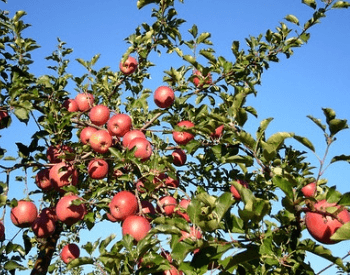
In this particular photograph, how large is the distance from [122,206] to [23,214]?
A: 1.27 metres

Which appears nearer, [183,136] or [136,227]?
[136,227]

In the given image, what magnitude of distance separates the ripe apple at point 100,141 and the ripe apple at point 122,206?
0.74 metres

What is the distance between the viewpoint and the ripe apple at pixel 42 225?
4223mm

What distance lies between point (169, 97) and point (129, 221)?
1.86m

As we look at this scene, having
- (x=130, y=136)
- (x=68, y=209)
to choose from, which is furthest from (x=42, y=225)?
(x=130, y=136)

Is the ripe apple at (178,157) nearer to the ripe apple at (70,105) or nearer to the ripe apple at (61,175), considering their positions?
the ripe apple at (61,175)

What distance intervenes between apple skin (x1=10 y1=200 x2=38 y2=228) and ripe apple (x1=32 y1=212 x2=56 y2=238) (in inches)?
3.3

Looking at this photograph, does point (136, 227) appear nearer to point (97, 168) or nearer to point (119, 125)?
point (97, 168)

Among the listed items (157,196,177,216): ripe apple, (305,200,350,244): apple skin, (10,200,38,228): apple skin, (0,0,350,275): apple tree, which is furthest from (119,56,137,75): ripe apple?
(305,200,350,244): apple skin

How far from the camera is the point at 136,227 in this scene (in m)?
3.29

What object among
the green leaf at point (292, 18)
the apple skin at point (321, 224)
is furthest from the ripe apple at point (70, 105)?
the apple skin at point (321, 224)

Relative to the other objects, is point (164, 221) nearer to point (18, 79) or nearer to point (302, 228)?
point (302, 228)

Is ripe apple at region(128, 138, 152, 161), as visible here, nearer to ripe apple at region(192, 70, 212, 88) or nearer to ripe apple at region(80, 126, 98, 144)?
ripe apple at region(80, 126, 98, 144)

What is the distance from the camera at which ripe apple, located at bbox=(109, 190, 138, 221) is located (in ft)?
11.8
